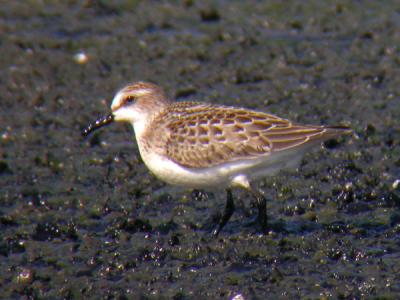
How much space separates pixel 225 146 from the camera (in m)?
9.10

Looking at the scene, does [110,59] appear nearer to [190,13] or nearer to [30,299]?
[190,13]

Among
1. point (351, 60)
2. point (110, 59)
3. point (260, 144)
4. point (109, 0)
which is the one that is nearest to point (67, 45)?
point (110, 59)

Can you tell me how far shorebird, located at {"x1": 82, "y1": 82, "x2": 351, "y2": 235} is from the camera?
907cm

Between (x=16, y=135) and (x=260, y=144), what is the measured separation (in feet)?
13.5

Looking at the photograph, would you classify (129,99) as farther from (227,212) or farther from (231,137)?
(227,212)

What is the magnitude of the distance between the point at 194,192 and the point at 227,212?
104 cm

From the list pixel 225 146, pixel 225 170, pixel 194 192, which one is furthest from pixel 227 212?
pixel 194 192

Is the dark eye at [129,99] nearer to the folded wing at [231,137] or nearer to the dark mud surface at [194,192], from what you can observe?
the folded wing at [231,137]

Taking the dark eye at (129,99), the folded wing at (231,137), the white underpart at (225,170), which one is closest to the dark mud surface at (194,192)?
the white underpart at (225,170)

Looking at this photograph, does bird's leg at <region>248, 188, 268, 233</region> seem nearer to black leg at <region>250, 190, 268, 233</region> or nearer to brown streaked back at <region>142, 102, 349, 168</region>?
black leg at <region>250, 190, 268, 233</region>

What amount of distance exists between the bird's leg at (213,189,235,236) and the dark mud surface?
0.12 m

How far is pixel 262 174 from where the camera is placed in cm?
926

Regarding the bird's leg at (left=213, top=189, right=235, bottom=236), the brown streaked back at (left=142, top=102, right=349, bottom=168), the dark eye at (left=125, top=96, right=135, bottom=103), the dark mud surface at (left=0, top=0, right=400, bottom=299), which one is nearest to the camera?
the dark mud surface at (left=0, top=0, right=400, bottom=299)

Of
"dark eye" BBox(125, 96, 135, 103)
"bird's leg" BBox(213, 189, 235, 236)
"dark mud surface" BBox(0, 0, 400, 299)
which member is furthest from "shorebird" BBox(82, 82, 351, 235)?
"dark mud surface" BBox(0, 0, 400, 299)
